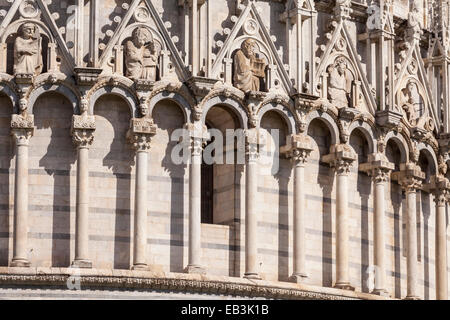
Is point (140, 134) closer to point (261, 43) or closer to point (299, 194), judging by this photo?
point (261, 43)

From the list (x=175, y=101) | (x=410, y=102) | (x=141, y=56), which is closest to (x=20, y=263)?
(x=175, y=101)

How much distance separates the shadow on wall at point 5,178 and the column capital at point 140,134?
7.21 feet

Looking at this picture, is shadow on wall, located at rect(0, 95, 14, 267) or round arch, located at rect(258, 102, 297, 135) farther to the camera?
round arch, located at rect(258, 102, 297, 135)

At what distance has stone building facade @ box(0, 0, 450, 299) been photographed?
38281 millimetres

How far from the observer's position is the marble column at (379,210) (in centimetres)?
4119

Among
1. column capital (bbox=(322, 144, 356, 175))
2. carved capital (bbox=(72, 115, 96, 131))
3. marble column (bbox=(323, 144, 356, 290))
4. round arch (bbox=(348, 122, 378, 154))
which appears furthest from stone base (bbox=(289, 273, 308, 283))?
carved capital (bbox=(72, 115, 96, 131))

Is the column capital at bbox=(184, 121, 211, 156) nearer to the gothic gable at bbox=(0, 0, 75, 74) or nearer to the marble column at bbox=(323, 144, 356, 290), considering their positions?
the gothic gable at bbox=(0, 0, 75, 74)

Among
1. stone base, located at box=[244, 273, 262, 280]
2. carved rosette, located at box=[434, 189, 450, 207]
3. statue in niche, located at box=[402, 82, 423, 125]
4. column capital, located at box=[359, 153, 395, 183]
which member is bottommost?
stone base, located at box=[244, 273, 262, 280]

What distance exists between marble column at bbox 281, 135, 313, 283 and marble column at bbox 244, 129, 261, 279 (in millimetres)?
788

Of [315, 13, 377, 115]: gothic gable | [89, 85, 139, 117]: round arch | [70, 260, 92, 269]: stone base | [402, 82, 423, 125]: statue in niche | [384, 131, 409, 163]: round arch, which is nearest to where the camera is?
[70, 260, 92, 269]: stone base

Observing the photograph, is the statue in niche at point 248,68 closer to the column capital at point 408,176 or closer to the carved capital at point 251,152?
the carved capital at point 251,152

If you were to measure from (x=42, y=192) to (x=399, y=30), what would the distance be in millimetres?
8947
